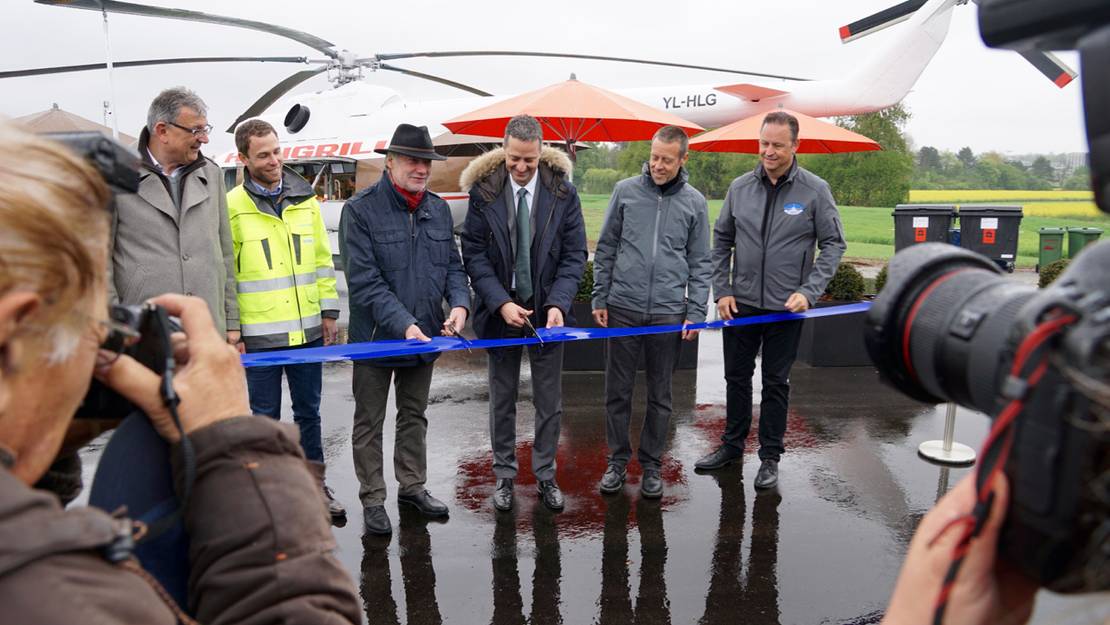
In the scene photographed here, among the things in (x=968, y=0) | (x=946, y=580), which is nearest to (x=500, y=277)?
(x=946, y=580)

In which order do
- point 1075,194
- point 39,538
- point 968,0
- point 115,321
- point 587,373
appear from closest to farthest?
point 39,538, point 115,321, point 587,373, point 968,0, point 1075,194

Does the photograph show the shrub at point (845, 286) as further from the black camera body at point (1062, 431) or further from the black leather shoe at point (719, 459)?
the black camera body at point (1062, 431)

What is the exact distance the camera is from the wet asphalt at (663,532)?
351 centimetres

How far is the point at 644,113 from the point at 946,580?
Answer: 27.8 feet

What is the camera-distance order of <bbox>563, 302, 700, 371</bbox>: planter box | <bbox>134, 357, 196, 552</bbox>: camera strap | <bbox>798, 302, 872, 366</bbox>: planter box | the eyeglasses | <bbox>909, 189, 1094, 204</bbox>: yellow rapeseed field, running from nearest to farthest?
<bbox>134, 357, 196, 552</bbox>: camera strap
the eyeglasses
<bbox>563, 302, 700, 371</bbox>: planter box
<bbox>798, 302, 872, 366</bbox>: planter box
<bbox>909, 189, 1094, 204</bbox>: yellow rapeseed field

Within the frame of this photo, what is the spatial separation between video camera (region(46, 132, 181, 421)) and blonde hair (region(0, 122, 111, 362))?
2.0 inches

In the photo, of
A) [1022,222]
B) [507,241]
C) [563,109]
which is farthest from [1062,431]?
[1022,222]

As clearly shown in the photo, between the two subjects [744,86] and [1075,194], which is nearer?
[744,86]

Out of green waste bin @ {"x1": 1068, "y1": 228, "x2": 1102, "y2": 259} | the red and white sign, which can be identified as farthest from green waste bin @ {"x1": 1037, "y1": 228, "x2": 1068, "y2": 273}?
the red and white sign

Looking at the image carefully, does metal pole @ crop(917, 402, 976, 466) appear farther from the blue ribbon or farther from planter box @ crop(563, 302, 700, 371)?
planter box @ crop(563, 302, 700, 371)

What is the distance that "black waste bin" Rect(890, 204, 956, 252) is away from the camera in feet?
28.5

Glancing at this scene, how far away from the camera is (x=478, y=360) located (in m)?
8.42

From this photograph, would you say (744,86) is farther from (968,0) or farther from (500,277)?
(500,277)

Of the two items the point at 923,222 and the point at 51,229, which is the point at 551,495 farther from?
the point at 923,222
